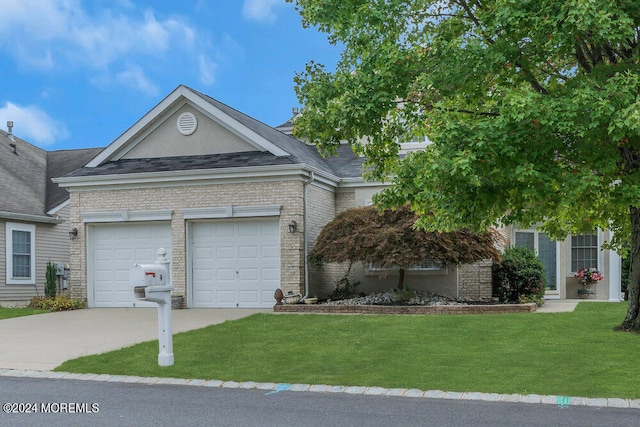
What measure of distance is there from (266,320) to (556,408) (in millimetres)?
8352

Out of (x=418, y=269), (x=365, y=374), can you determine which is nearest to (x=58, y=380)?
(x=365, y=374)

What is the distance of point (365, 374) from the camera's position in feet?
32.1

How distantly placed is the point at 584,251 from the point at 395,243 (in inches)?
294

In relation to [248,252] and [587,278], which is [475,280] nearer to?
[587,278]

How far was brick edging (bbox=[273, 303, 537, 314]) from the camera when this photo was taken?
1605cm

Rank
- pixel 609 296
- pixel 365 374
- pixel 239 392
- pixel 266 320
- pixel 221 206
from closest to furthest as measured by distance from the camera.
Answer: pixel 239 392
pixel 365 374
pixel 266 320
pixel 221 206
pixel 609 296

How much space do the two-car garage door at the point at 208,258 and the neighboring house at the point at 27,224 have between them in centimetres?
476

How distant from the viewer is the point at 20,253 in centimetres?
2389

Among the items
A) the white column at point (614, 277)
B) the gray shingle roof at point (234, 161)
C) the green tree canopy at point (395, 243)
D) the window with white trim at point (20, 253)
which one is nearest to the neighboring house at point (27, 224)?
the window with white trim at point (20, 253)

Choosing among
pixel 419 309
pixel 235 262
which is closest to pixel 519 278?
pixel 419 309

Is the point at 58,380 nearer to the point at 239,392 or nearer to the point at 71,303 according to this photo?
the point at 239,392

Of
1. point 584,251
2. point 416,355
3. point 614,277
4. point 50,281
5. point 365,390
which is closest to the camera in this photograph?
point 365,390

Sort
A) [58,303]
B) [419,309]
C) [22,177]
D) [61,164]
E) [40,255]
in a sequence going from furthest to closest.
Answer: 1. [61,164]
2. [22,177]
3. [40,255]
4. [58,303]
5. [419,309]

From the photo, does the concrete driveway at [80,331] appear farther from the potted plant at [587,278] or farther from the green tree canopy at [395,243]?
the potted plant at [587,278]
